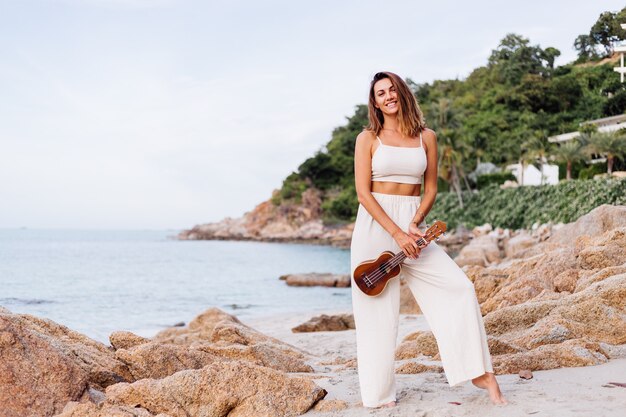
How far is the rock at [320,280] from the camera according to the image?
28.7m

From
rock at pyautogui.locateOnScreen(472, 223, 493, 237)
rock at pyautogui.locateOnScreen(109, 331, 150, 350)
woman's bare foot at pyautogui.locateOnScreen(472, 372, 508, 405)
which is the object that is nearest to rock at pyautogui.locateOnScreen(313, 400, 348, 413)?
woman's bare foot at pyautogui.locateOnScreen(472, 372, 508, 405)

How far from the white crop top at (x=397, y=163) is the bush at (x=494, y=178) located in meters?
48.2

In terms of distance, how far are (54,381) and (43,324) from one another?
60.9 inches

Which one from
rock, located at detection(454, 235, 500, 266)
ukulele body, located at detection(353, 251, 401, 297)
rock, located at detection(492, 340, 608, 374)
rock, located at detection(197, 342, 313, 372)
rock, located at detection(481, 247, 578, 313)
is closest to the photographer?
ukulele body, located at detection(353, 251, 401, 297)

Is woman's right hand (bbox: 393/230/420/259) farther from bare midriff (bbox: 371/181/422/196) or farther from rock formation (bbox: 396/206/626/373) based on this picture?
rock formation (bbox: 396/206/626/373)

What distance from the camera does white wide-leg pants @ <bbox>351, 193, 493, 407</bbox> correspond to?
13.3ft

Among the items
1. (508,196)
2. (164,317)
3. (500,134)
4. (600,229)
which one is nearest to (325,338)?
(600,229)

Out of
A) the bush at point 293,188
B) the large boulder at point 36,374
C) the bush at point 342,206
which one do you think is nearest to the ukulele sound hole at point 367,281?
the large boulder at point 36,374

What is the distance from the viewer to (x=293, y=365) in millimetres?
6203

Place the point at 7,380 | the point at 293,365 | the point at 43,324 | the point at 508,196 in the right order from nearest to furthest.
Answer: the point at 7,380
the point at 43,324
the point at 293,365
the point at 508,196

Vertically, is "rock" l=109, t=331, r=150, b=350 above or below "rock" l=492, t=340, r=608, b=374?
above

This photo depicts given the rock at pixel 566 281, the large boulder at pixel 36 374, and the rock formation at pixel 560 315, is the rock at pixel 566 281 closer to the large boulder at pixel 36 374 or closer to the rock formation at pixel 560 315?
the rock formation at pixel 560 315

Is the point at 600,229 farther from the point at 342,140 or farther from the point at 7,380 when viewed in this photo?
the point at 342,140

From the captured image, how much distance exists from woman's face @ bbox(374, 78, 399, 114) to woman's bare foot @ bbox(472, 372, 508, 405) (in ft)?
5.60
